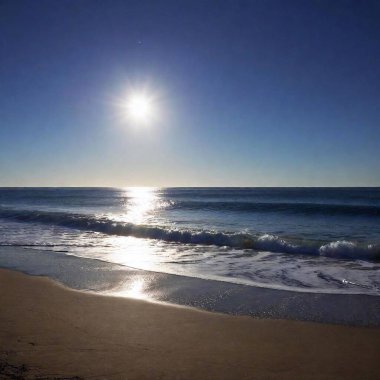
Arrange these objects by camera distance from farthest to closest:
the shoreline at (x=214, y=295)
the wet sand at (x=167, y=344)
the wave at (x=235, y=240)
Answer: the wave at (x=235, y=240), the shoreline at (x=214, y=295), the wet sand at (x=167, y=344)

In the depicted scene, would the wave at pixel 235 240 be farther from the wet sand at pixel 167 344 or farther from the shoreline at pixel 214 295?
the wet sand at pixel 167 344

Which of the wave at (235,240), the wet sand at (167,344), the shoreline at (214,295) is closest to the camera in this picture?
the wet sand at (167,344)

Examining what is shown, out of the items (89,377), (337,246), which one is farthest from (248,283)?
(337,246)

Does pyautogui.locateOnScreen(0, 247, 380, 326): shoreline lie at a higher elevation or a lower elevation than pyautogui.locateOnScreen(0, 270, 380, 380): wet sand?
lower

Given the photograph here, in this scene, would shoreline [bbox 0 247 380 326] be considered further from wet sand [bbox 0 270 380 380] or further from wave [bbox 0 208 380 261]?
wave [bbox 0 208 380 261]

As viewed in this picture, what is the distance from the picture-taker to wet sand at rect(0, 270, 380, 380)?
11.9 feet

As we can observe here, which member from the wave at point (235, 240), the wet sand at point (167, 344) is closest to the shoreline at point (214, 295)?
the wet sand at point (167, 344)

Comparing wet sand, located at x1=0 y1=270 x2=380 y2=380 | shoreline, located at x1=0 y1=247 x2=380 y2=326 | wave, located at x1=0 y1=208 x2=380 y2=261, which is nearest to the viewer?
wet sand, located at x1=0 y1=270 x2=380 y2=380

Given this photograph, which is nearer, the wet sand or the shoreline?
the wet sand

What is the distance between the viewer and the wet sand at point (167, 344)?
361 cm


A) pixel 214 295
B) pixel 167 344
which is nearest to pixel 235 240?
pixel 214 295

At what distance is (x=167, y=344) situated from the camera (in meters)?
4.29

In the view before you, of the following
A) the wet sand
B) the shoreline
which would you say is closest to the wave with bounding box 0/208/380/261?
the shoreline

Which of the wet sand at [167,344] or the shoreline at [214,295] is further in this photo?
the shoreline at [214,295]
